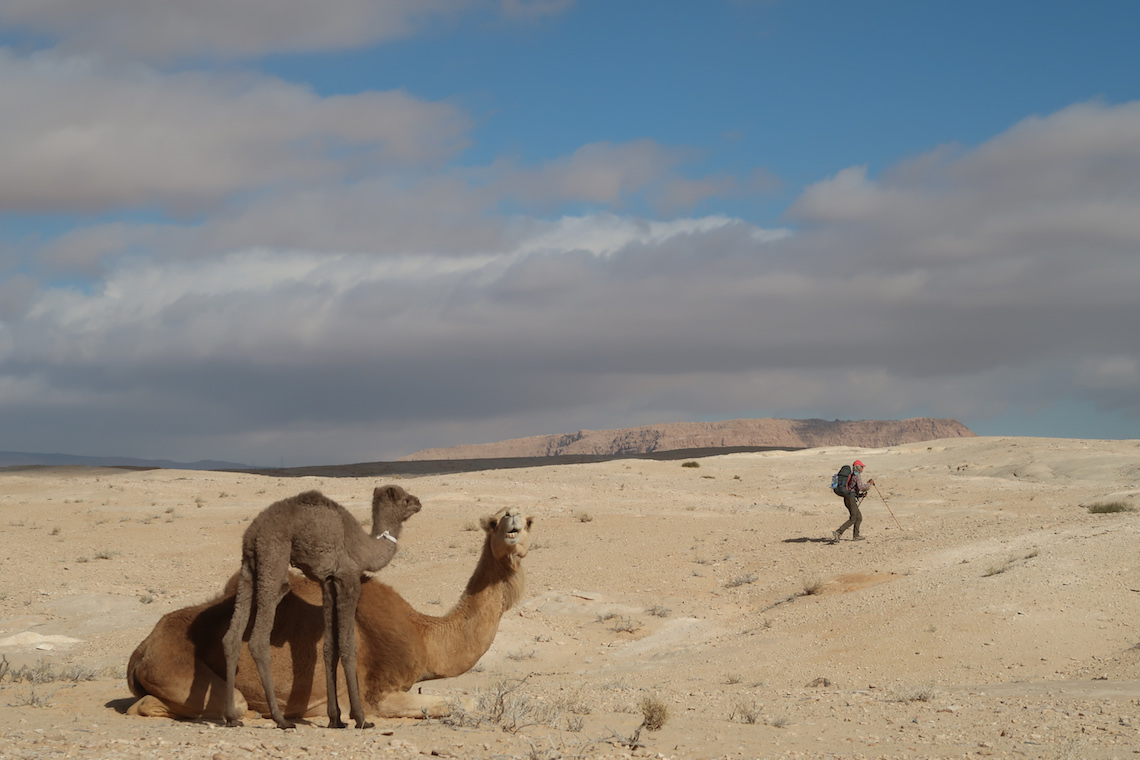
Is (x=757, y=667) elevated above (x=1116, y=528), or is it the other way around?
(x=1116, y=528)

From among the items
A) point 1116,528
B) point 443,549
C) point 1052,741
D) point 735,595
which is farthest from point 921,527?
point 1052,741

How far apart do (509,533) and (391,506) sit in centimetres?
104

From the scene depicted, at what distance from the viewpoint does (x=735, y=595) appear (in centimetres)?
1791

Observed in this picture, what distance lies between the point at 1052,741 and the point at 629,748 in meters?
3.40

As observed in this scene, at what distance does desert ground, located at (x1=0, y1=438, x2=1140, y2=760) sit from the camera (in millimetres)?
7449

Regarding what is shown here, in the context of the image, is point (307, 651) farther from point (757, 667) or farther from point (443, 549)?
point (443, 549)

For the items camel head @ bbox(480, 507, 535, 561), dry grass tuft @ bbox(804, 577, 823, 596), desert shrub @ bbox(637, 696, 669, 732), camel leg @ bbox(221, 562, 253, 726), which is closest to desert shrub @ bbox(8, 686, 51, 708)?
camel leg @ bbox(221, 562, 253, 726)

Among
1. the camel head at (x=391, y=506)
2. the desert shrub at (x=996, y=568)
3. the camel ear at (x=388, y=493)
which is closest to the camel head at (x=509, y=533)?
the camel head at (x=391, y=506)

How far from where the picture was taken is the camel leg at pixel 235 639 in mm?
7035

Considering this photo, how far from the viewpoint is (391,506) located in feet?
26.3

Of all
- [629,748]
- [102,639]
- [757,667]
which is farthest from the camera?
[102,639]

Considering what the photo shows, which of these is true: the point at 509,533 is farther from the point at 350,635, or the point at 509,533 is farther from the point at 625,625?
the point at 625,625

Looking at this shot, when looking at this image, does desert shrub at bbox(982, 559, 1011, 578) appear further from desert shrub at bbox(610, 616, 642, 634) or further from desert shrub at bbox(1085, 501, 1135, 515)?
desert shrub at bbox(1085, 501, 1135, 515)

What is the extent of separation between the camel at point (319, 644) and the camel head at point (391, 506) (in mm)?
579
